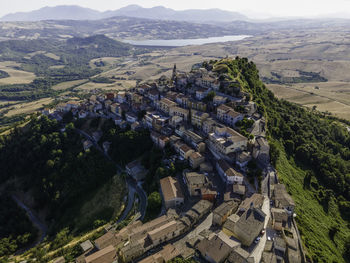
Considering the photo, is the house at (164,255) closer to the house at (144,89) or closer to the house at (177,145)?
the house at (177,145)

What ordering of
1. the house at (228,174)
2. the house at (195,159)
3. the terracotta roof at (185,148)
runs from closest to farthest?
the house at (228,174)
the house at (195,159)
the terracotta roof at (185,148)

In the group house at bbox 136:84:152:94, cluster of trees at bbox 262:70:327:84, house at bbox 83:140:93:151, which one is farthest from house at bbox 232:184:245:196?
cluster of trees at bbox 262:70:327:84

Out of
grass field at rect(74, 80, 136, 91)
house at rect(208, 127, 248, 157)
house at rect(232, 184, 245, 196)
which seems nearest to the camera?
house at rect(232, 184, 245, 196)

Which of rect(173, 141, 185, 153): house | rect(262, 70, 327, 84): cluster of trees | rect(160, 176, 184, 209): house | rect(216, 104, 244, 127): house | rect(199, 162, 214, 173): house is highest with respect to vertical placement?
rect(216, 104, 244, 127): house

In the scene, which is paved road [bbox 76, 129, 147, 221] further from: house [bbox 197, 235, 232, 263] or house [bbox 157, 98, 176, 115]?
house [bbox 157, 98, 176, 115]

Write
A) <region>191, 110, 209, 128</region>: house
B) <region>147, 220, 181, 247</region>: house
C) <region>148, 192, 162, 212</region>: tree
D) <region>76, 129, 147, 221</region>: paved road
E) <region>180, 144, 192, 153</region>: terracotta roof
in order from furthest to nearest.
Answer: <region>191, 110, 209, 128</region>: house, <region>180, 144, 192, 153</region>: terracotta roof, <region>76, 129, 147, 221</region>: paved road, <region>148, 192, 162, 212</region>: tree, <region>147, 220, 181, 247</region>: house

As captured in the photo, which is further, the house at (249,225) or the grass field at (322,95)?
the grass field at (322,95)

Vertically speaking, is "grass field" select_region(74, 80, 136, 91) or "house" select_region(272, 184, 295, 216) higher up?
"house" select_region(272, 184, 295, 216)

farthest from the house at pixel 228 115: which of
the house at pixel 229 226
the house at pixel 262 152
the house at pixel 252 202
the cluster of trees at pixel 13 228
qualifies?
the cluster of trees at pixel 13 228
